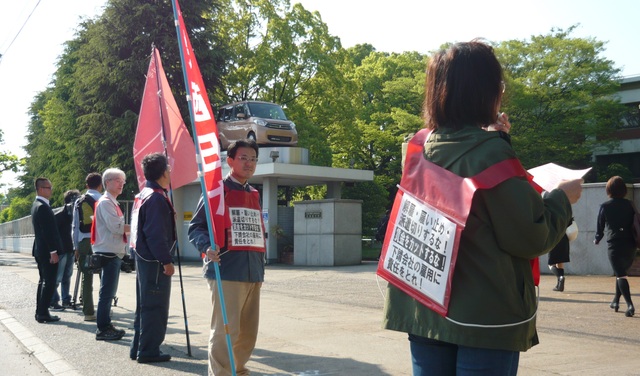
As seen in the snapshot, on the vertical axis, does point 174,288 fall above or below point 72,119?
below

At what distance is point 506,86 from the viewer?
2.75m

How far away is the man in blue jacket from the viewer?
709cm

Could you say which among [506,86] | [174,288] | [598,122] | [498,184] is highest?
[598,122]

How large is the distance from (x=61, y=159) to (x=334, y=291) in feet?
122

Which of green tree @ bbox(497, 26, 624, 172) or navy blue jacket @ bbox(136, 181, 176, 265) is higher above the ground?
green tree @ bbox(497, 26, 624, 172)

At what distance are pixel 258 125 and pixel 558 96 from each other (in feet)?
62.3

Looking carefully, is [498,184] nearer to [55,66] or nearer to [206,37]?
[206,37]

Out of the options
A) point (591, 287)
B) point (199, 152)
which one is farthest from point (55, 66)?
point (199, 152)

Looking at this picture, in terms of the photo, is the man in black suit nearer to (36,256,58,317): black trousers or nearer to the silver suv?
(36,256,58,317): black trousers

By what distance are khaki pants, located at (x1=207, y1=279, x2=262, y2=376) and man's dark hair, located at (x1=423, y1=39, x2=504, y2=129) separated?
3.23 metres

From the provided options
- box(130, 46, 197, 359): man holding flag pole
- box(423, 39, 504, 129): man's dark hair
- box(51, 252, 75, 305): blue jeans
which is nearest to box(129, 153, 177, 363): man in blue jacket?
box(130, 46, 197, 359): man holding flag pole

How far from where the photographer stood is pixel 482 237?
8.13ft

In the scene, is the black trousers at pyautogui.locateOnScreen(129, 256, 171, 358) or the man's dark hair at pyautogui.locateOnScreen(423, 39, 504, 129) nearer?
the man's dark hair at pyautogui.locateOnScreen(423, 39, 504, 129)

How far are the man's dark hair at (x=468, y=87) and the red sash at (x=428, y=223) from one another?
0.14 m
